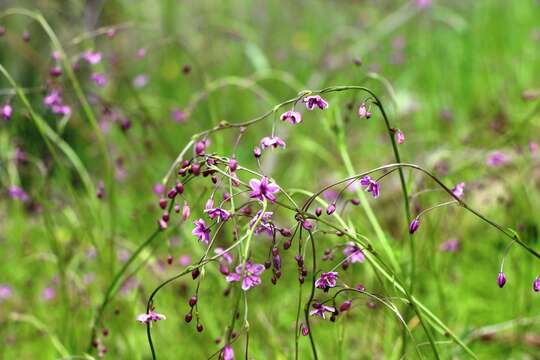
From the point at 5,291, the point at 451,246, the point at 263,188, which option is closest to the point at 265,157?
the point at 5,291

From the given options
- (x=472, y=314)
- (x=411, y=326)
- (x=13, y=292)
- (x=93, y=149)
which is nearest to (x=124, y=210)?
(x=93, y=149)

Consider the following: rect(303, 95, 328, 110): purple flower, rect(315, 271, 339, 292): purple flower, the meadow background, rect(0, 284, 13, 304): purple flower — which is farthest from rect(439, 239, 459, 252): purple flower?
rect(0, 284, 13, 304): purple flower

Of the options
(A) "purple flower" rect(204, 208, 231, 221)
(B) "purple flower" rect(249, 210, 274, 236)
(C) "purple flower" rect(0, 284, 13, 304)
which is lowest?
(B) "purple flower" rect(249, 210, 274, 236)

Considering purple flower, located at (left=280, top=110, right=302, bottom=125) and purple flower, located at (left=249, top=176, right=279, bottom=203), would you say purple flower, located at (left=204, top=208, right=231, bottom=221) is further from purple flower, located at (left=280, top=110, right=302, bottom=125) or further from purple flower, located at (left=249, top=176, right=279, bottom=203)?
purple flower, located at (left=280, top=110, right=302, bottom=125)

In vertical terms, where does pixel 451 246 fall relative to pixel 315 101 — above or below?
above

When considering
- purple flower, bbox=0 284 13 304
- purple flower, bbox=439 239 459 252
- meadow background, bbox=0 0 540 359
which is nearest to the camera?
meadow background, bbox=0 0 540 359

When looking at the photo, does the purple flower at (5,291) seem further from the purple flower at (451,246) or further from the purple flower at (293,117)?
the purple flower at (293,117)

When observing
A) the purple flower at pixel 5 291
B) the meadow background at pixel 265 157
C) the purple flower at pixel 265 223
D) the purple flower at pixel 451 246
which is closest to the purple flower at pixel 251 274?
the purple flower at pixel 265 223

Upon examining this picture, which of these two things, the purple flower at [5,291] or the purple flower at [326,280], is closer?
the purple flower at [326,280]

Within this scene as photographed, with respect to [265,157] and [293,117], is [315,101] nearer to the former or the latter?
[293,117]
